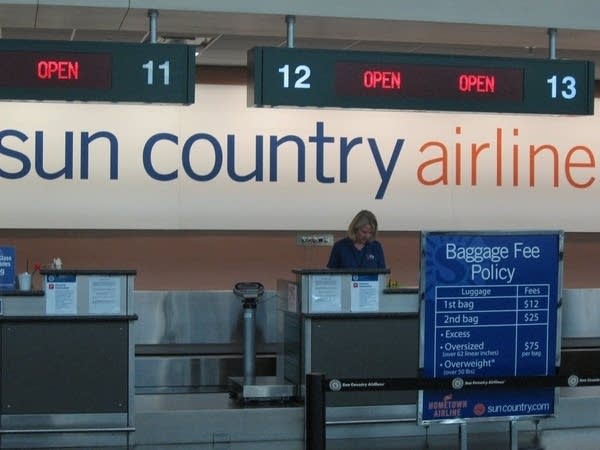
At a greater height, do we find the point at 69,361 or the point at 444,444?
the point at 69,361

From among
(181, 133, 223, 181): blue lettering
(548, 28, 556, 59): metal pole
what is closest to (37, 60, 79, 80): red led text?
(548, 28, 556, 59): metal pole

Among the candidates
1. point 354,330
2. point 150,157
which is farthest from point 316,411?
point 150,157

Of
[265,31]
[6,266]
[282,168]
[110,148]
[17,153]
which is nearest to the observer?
[265,31]

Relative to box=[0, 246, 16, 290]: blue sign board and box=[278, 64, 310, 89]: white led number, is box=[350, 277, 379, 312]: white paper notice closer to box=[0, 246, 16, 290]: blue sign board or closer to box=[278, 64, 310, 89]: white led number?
box=[278, 64, 310, 89]: white led number

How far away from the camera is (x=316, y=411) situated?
272 inches

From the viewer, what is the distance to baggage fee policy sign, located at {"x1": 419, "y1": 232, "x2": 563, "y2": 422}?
7.69 m

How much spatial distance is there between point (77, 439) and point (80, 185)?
4024 mm

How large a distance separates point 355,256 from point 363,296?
34.5 inches

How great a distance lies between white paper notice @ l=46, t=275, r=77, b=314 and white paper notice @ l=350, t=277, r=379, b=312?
2125 millimetres

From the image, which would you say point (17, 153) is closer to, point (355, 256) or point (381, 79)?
point (355, 256)

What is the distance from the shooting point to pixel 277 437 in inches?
385

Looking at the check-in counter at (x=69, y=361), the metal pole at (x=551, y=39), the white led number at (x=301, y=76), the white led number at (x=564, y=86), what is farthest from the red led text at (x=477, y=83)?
the check-in counter at (x=69, y=361)

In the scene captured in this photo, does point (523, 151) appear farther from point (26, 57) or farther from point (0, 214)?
point (26, 57)

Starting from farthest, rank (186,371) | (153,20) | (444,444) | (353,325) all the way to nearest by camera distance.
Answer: (186,371) → (353,325) → (444,444) → (153,20)
